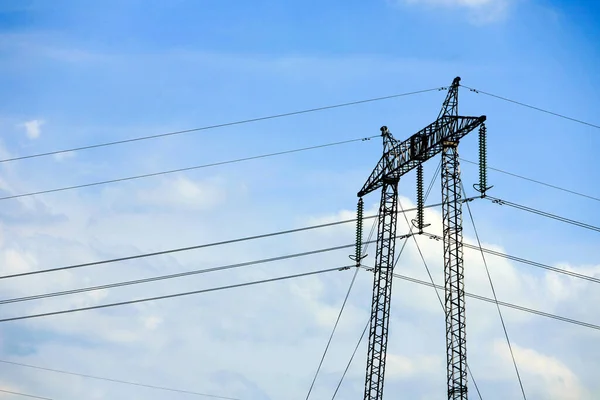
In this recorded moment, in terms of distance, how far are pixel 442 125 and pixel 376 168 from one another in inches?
378

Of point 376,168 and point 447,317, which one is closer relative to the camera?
point 447,317

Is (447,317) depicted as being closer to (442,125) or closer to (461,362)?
(461,362)

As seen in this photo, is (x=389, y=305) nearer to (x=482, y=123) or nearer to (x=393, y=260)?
(x=393, y=260)

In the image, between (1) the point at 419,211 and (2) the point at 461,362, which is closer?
(2) the point at 461,362

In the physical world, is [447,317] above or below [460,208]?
below

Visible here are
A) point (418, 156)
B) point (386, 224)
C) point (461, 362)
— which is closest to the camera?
point (461, 362)

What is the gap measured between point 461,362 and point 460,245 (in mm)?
9611

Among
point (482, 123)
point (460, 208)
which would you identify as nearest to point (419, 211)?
point (460, 208)

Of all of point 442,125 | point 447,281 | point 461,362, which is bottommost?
point 461,362

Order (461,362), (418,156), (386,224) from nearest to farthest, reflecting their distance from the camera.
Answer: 1. (461,362)
2. (418,156)
3. (386,224)

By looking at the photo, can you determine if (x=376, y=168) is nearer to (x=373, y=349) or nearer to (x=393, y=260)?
(x=393, y=260)

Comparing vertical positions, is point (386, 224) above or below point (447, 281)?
above

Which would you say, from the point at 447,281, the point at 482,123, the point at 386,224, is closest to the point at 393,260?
the point at 386,224

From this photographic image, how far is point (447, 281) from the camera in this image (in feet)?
278
